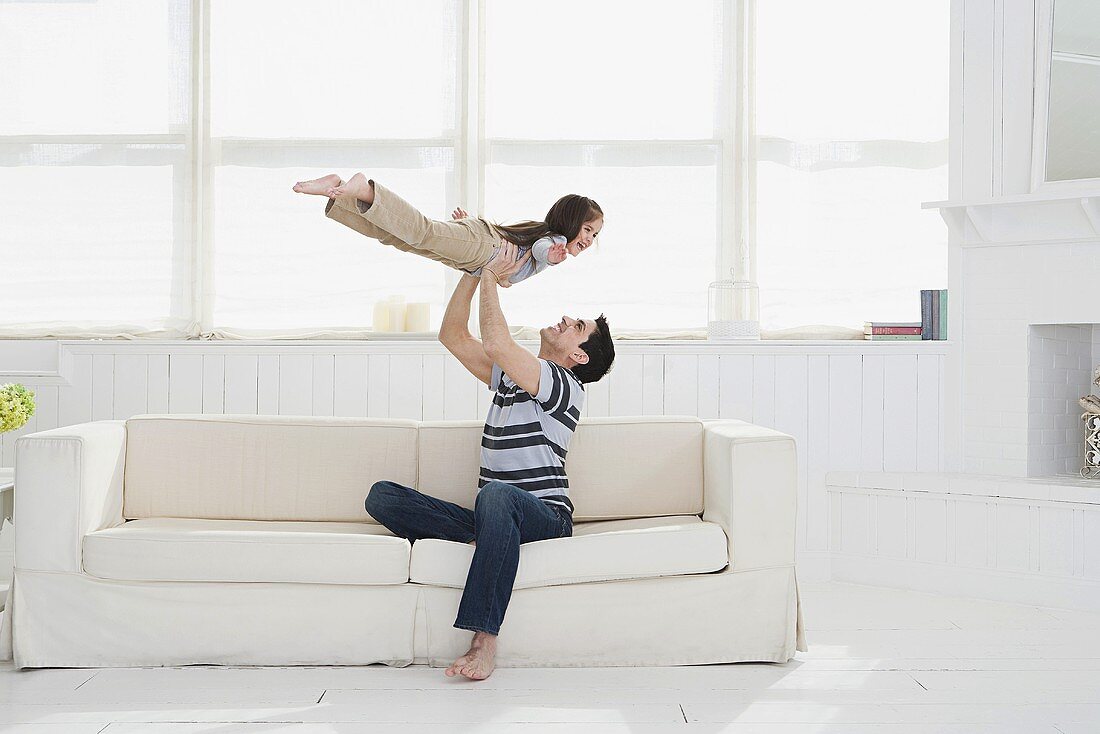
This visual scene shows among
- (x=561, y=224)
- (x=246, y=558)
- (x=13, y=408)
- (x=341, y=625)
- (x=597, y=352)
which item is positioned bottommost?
(x=341, y=625)

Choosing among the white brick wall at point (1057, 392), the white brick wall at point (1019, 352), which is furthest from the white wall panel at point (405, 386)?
the white brick wall at point (1057, 392)

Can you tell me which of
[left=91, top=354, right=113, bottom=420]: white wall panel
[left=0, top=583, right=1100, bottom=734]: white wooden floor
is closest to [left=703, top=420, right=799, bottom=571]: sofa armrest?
[left=0, top=583, right=1100, bottom=734]: white wooden floor

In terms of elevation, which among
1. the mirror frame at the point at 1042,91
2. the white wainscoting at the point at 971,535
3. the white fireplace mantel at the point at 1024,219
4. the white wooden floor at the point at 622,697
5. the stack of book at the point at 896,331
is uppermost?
the mirror frame at the point at 1042,91

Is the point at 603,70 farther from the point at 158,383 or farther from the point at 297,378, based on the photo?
the point at 158,383

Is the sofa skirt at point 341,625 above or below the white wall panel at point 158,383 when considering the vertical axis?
below

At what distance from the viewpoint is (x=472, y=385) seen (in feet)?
12.6

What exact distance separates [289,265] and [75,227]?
0.89 m

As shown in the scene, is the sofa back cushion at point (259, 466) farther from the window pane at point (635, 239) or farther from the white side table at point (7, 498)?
the window pane at point (635, 239)

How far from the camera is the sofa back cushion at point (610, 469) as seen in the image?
3.15 meters

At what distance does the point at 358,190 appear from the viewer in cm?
227

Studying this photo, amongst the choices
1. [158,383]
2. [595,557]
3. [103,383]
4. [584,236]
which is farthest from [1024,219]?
[103,383]

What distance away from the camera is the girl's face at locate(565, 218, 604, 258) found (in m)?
2.63

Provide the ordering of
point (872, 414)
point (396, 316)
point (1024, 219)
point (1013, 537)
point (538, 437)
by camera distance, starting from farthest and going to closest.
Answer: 1. point (396, 316)
2. point (872, 414)
3. point (1024, 219)
4. point (1013, 537)
5. point (538, 437)

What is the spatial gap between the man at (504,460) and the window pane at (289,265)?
114 centimetres
